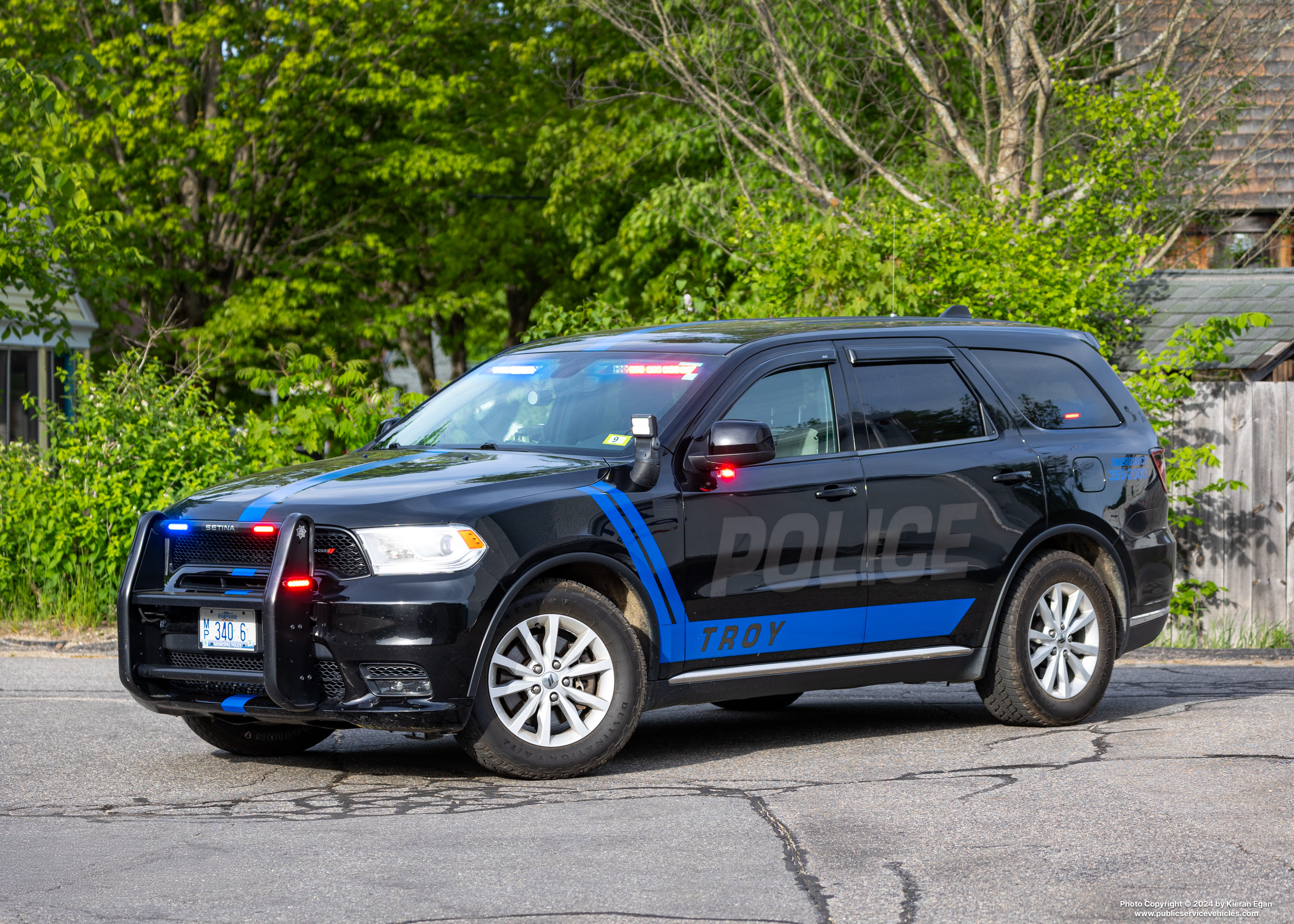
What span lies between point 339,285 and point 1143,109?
47.0 ft

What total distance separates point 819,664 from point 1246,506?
759 centimetres

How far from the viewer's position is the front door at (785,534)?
22.7ft

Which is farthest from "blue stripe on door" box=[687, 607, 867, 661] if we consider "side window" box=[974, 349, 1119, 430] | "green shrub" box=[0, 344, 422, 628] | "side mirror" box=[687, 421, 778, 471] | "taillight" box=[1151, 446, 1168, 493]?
"green shrub" box=[0, 344, 422, 628]

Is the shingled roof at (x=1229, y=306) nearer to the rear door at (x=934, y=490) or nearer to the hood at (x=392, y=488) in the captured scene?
the rear door at (x=934, y=490)

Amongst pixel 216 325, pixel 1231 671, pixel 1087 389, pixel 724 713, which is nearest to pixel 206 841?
pixel 724 713

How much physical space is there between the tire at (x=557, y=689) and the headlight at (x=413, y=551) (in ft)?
1.13

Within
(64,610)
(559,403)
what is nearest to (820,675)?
(559,403)

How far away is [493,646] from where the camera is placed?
20.7 feet

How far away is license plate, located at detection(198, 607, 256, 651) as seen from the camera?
6258 mm

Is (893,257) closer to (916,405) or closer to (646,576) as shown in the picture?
(916,405)

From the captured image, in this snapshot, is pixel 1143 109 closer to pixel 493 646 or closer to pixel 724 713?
pixel 724 713

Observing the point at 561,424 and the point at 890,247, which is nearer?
the point at 561,424

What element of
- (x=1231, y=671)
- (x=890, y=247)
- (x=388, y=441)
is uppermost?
(x=890, y=247)

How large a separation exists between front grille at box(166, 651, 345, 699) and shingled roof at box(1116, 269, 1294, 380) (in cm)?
1205
